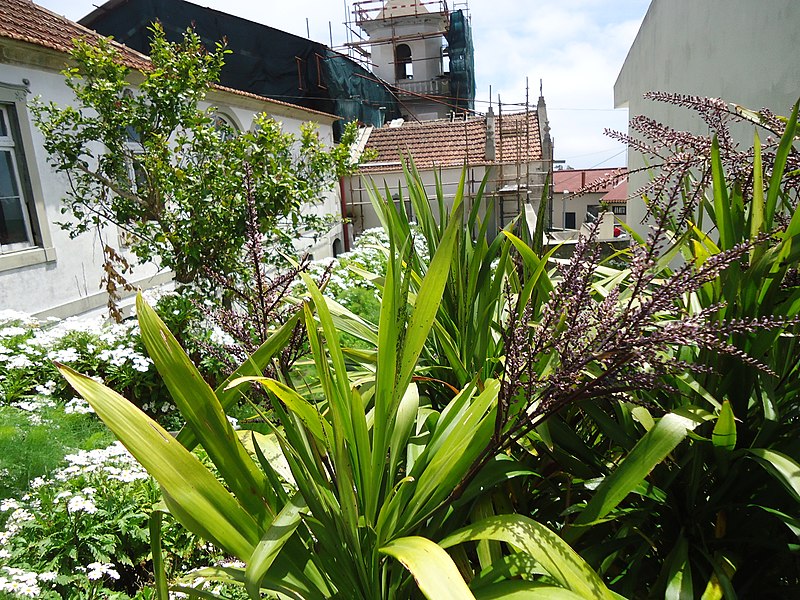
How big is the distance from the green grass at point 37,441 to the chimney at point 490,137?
35.9ft

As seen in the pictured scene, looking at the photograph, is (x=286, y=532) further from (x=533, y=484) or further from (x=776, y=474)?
(x=776, y=474)

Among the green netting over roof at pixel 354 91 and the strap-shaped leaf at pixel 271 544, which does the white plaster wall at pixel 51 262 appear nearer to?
the strap-shaped leaf at pixel 271 544

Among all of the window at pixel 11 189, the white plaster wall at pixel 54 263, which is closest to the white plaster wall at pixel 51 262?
the white plaster wall at pixel 54 263

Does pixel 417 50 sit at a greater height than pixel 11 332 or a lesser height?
greater

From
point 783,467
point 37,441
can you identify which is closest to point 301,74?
point 37,441

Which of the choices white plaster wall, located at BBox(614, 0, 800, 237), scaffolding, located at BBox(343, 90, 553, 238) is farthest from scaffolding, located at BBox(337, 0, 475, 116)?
white plaster wall, located at BBox(614, 0, 800, 237)

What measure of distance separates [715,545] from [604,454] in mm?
287

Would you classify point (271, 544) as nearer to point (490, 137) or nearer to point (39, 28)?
point (39, 28)

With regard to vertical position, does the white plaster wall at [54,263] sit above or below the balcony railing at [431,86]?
below

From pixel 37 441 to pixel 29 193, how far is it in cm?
387

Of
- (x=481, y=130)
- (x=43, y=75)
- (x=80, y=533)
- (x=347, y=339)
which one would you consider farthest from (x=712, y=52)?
(x=481, y=130)

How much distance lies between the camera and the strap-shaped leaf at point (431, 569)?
70 cm

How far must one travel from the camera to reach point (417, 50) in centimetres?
2127

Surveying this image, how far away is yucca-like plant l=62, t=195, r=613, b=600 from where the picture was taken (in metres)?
0.83
